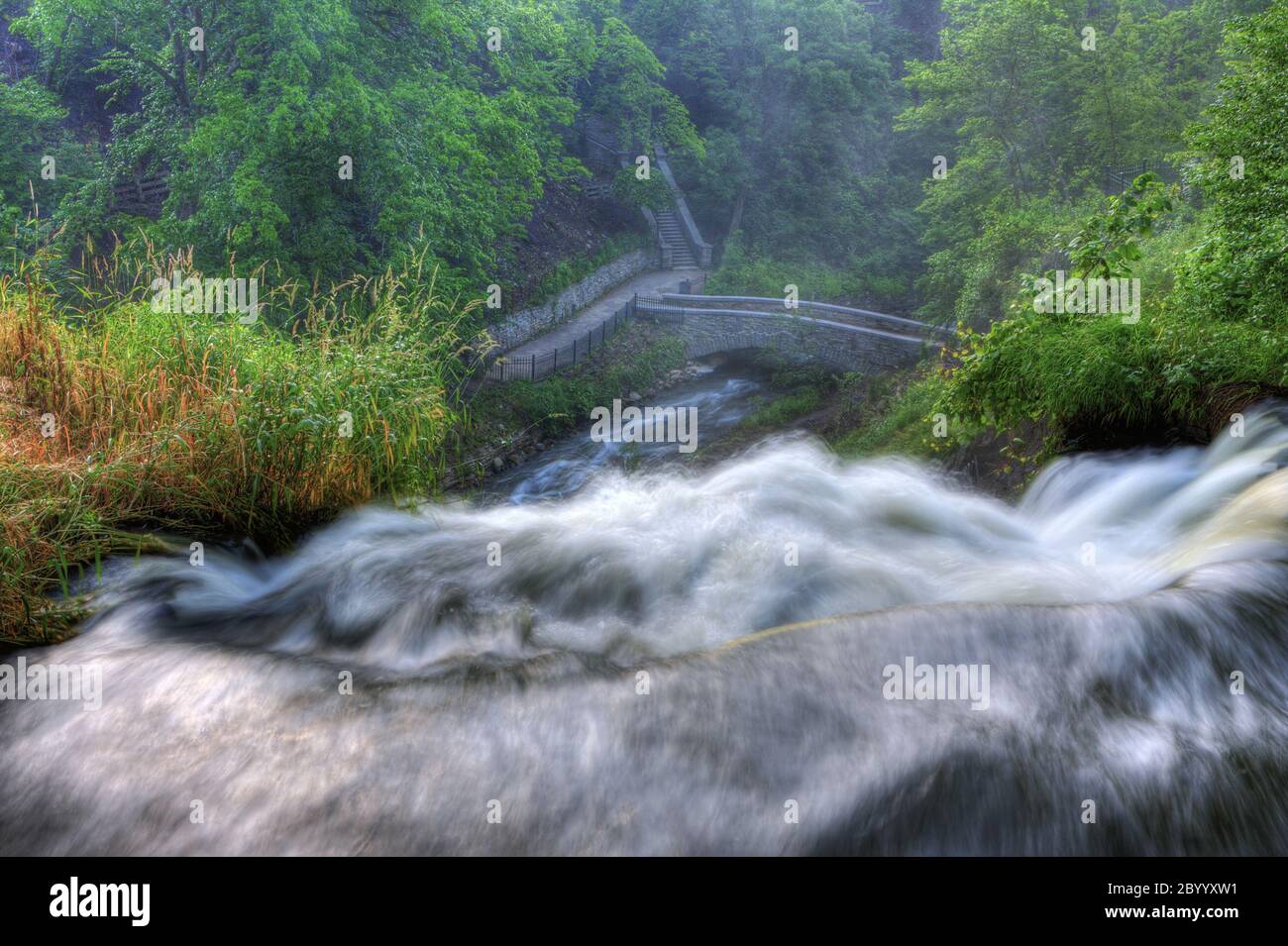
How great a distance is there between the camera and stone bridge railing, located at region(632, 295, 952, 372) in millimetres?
22969

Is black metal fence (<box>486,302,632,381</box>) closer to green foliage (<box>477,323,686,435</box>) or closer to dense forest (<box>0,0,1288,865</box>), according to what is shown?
green foliage (<box>477,323,686,435</box>)

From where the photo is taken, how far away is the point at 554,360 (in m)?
21.7

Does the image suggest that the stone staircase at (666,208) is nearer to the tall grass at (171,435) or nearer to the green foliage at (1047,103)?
the green foliage at (1047,103)

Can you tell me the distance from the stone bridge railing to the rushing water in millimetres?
18215

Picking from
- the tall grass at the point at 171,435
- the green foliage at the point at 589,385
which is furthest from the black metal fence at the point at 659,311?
the tall grass at the point at 171,435

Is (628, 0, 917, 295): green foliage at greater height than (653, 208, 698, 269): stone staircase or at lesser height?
greater

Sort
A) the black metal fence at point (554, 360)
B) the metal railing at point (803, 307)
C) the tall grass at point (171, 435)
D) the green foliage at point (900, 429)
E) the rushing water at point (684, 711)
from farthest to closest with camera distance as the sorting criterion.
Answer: the metal railing at point (803, 307)
the black metal fence at point (554, 360)
the green foliage at point (900, 429)
the tall grass at point (171, 435)
the rushing water at point (684, 711)

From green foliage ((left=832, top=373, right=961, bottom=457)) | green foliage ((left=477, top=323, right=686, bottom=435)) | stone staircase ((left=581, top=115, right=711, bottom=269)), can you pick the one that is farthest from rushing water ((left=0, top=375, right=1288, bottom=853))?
stone staircase ((left=581, top=115, right=711, bottom=269))

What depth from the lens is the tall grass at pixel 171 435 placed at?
4.51m

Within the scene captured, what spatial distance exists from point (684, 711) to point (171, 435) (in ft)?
12.0

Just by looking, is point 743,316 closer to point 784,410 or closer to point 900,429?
point 784,410

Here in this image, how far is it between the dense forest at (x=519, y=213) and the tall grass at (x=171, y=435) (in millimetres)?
25
